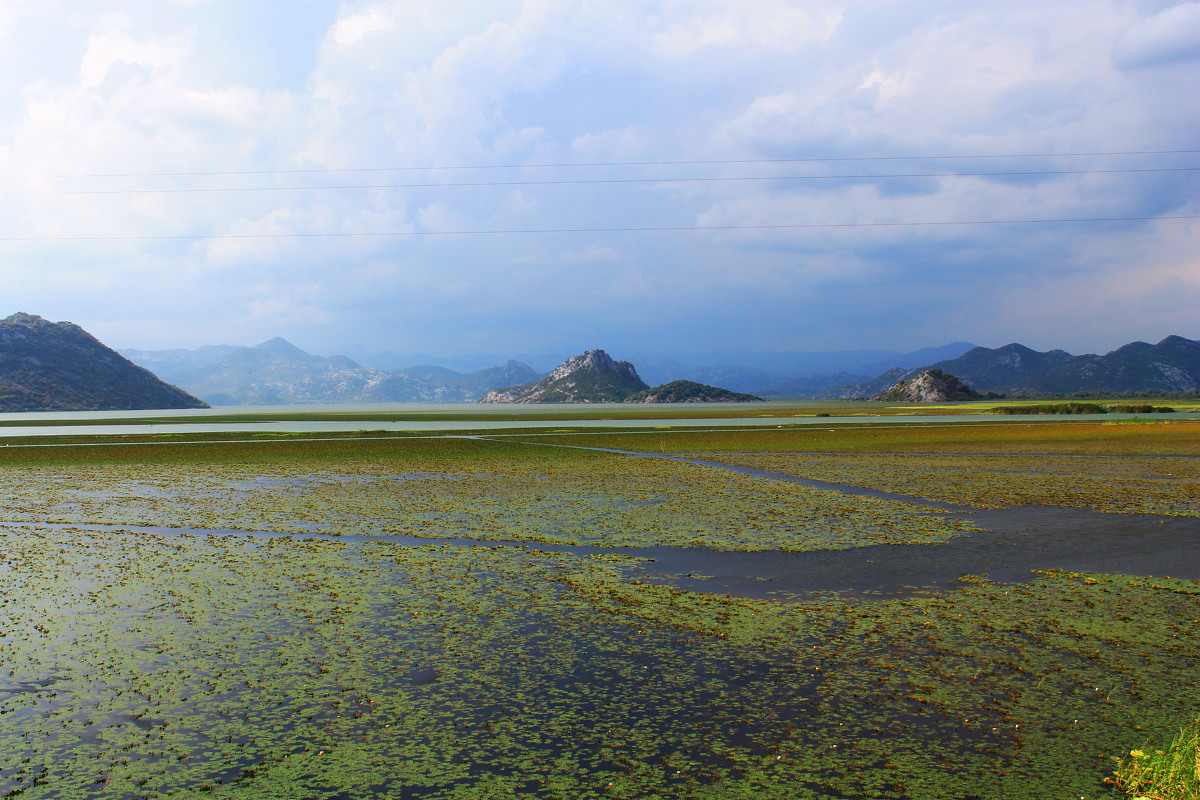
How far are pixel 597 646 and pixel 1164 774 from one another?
25.7 ft

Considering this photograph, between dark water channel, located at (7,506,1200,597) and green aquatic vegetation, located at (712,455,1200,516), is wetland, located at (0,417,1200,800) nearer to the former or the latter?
dark water channel, located at (7,506,1200,597)

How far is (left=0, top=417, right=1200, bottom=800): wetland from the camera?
8570 mm

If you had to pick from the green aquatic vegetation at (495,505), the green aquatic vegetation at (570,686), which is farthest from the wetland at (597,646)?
the green aquatic vegetation at (495,505)

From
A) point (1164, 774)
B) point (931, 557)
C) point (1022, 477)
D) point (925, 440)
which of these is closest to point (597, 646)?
point (1164, 774)

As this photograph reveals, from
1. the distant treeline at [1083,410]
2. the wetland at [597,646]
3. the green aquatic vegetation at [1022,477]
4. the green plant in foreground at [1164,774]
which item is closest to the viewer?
the green plant in foreground at [1164,774]

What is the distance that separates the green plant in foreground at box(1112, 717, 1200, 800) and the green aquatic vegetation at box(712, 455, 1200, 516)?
2201 cm

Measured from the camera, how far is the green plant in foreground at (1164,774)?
749 centimetres

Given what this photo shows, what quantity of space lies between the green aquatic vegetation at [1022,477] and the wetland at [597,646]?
597 mm

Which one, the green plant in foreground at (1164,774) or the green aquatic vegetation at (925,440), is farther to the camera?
the green aquatic vegetation at (925,440)

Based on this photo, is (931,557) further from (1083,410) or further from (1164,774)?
(1083,410)

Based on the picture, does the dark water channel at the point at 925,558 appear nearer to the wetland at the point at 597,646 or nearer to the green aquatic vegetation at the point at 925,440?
the wetland at the point at 597,646

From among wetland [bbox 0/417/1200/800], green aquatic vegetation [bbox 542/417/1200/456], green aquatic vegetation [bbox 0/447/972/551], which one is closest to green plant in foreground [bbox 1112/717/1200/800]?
wetland [bbox 0/417/1200/800]

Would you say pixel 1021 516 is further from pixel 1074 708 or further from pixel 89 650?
pixel 89 650

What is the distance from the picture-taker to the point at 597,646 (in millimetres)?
12805
